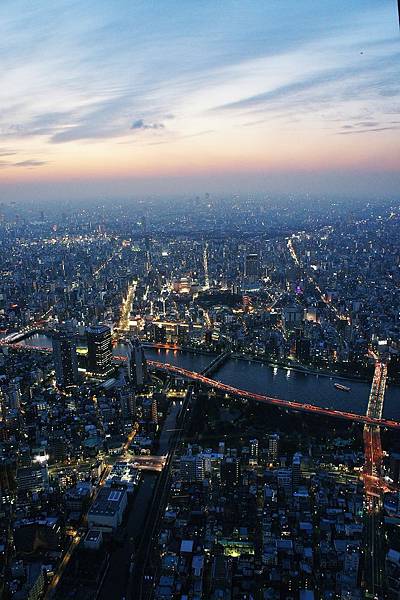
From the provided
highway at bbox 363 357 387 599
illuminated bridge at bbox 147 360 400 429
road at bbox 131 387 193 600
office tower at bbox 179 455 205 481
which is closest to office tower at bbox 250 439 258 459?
office tower at bbox 179 455 205 481

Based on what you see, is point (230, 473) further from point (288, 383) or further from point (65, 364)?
point (65, 364)

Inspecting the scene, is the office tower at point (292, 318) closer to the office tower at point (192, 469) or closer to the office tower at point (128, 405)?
the office tower at point (128, 405)

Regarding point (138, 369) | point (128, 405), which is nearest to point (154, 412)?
point (128, 405)

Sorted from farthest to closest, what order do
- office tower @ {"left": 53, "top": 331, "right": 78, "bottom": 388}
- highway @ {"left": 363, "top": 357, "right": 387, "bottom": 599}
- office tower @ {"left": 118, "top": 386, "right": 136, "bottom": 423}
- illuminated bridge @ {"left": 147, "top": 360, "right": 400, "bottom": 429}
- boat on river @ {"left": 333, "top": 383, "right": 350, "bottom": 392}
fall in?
office tower @ {"left": 53, "top": 331, "right": 78, "bottom": 388} < boat on river @ {"left": 333, "top": 383, "right": 350, "bottom": 392} < office tower @ {"left": 118, "top": 386, "right": 136, "bottom": 423} < illuminated bridge @ {"left": 147, "top": 360, "right": 400, "bottom": 429} < highway @ {"left": 363, "top": 357, "right": 387, "bottom": 599}

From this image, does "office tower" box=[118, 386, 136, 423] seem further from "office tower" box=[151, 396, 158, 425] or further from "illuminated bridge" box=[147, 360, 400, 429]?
"illuminated bridge" box=[147, 360, 400, 429]

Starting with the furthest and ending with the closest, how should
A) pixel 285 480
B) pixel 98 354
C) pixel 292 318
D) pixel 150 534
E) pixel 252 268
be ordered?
1. pixel 252 268
2. pixel 292 318
3. pixel 98 354
4. pixel 285 480
5. pixel 150 534

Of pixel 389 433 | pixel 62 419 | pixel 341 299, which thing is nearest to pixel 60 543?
pixel 62 419

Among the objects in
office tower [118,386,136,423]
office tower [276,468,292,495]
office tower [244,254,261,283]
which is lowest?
office tower [276,468,292,495]
